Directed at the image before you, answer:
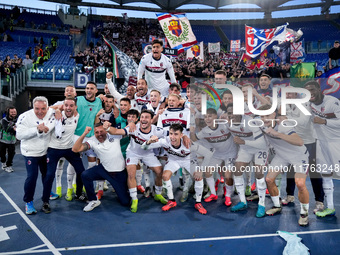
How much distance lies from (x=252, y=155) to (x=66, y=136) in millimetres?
3683

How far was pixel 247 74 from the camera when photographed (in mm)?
16203

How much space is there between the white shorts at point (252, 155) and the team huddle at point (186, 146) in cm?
2

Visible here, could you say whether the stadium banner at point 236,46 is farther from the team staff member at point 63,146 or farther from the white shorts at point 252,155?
the team staff member at point 63,146

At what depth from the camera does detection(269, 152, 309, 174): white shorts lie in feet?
15.3

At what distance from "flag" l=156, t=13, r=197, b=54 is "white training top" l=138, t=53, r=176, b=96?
14.9 feet

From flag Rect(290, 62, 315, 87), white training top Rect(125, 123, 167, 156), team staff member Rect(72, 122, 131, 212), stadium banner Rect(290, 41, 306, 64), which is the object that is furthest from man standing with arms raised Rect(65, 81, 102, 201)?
stadium banner Rect(290, 41, 306, 64)

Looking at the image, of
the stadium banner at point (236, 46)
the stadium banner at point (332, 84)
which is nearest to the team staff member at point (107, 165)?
the stadium banner at point (332, 84)

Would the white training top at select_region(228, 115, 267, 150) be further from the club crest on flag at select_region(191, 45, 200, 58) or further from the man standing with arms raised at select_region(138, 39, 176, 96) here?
the club crest on flag at select_region(191, 45, 200, 58)

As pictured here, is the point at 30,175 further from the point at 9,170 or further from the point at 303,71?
the point at 303,71

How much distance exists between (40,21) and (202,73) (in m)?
26.4

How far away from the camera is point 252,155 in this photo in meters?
5.44

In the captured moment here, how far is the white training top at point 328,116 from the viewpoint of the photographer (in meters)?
5.04

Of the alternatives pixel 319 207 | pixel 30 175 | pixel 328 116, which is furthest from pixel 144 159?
pixel 328 116

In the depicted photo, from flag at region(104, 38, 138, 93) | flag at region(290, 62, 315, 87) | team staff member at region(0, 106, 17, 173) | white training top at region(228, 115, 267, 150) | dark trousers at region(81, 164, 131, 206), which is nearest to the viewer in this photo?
white training top at region(228, 115, 267, 150)
